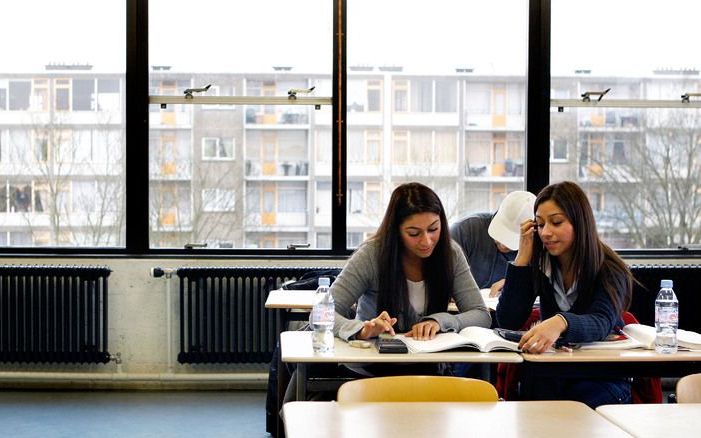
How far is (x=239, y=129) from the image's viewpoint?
5.93 m

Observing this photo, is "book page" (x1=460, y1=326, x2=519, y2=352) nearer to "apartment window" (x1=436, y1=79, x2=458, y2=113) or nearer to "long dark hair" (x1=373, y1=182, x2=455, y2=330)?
"long dark hair" (x1=373, y1=182, x2=455, y2=330)

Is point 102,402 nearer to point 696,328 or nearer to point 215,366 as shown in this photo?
point 215,366

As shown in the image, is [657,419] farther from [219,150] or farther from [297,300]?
[219,150]

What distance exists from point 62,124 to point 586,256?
148 inches

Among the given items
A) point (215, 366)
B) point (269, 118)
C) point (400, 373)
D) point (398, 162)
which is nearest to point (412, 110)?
point (398, 162)

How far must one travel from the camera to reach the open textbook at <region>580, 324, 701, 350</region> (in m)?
3.29

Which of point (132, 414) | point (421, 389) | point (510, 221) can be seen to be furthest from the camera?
point (132, 414)

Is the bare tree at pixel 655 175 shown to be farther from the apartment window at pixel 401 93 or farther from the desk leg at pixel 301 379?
the desk leg at pixel 301 379

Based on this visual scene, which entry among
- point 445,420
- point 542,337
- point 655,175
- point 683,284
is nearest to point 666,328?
point 542,337

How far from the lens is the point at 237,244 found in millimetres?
5984

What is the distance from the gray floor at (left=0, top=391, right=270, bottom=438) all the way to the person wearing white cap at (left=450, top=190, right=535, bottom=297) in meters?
1.44

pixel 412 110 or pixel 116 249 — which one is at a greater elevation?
pixel 412 110

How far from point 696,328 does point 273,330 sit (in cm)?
269

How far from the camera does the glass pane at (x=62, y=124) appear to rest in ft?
19.3
